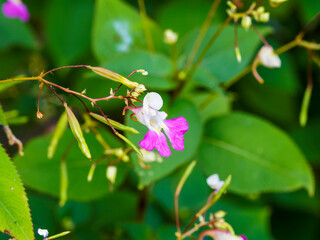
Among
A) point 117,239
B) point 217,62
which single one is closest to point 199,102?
point 217,62

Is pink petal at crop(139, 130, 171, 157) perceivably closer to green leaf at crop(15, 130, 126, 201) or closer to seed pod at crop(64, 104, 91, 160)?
seed pod at crop(64, 104, 91, 160)

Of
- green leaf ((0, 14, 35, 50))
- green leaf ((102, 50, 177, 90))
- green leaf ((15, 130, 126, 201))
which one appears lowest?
green leaf ((15, 130, 126, 201))

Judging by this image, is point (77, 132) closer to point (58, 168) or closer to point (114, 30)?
point (58, 168)

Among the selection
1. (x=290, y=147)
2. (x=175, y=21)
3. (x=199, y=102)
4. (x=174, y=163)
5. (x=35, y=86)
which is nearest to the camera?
(x=174, y=163)

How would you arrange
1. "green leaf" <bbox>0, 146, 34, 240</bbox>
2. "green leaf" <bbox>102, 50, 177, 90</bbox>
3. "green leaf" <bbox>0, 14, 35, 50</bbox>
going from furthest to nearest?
"green leaf" <bbox>0, 14, 35, 50</bbox>
"green leaf" <bbox>102, 50, 177, 90</bbox>
"green leaf" <bbox>0, 146, 34, 240</bbox>

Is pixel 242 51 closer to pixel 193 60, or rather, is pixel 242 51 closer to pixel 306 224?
pixel 193 60

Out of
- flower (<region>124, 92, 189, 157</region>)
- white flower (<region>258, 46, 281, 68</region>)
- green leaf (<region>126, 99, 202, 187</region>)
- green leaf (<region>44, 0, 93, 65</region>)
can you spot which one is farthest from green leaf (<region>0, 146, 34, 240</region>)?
green leaf (<region>44, 0, 93, 65</region>)
